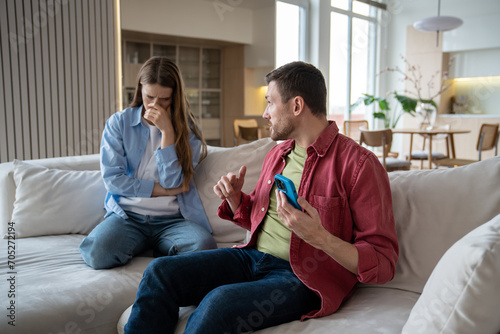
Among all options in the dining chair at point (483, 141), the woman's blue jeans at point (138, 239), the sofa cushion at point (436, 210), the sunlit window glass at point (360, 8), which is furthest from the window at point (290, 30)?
the sofa cushion at point (436, 210)

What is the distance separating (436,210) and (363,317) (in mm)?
440

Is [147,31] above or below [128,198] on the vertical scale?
above

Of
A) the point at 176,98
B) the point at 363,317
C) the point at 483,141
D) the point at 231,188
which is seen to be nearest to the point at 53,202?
the point at 176,98

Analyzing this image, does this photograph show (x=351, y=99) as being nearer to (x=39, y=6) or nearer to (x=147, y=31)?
(x=147, y=31)

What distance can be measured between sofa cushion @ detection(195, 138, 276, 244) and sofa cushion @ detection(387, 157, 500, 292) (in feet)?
2.54

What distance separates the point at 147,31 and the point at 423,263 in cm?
621

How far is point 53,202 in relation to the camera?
7.06ft

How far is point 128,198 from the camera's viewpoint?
201 centimetres

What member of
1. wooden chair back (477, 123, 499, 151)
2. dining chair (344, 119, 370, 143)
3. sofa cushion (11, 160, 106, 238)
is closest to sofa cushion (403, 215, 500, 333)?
sofa cushion (11, 160, 106, 238)

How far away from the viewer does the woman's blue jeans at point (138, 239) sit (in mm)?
1760

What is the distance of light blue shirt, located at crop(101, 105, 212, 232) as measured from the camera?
77.9 inches

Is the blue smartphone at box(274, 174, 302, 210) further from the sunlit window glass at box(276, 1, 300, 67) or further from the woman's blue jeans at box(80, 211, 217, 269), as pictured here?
the sunlit window glass at box(276, 1, 300, 67)

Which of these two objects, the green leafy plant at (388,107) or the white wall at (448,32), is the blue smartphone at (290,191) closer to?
the green leafy plant at (388,107)

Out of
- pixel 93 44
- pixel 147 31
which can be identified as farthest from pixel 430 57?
pixel 93 44
